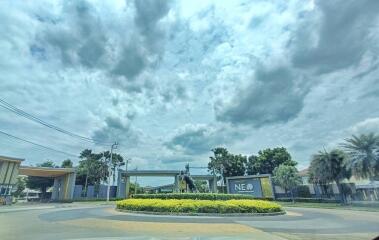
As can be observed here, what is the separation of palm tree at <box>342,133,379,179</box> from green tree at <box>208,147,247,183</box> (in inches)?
1491

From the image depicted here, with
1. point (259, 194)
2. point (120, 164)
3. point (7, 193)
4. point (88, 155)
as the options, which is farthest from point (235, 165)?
point (7, 193)

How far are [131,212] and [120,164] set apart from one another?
5850 cm

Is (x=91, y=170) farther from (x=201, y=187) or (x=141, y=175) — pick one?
(x=201, y=187)

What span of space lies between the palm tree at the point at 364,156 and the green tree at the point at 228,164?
1491 inches

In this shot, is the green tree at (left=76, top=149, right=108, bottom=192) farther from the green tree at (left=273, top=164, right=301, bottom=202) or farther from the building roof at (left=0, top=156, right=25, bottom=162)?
the green tree at (left=273, top=164, right=301, bottom=202)

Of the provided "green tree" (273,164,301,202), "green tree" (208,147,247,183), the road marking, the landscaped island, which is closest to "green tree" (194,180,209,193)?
"green tree" (208,147,247,183)

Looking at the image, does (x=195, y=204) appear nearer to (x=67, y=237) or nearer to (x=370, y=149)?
(x=67, y=237)

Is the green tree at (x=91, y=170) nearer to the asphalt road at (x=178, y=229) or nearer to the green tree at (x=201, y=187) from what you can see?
the green tree at (x=201, y=187)

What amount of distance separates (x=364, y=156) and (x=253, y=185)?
20.2 meters

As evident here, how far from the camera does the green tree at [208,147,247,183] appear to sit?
74250 mm

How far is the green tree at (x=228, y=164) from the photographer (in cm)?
7425

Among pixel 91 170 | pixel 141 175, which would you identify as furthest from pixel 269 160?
pixel 91 170

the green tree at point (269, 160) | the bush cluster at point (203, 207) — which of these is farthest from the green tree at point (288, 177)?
the bush cluster at point (203, 207)

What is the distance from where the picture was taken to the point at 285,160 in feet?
231
